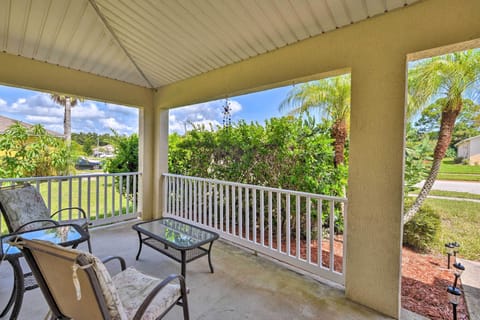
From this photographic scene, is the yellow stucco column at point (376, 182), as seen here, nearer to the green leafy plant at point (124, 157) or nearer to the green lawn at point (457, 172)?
the green lawn at point (457, 172)

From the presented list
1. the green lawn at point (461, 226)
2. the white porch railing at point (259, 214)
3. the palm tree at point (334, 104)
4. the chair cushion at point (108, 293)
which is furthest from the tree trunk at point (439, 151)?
the chair cushion at point (108, 293)

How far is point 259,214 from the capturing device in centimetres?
388

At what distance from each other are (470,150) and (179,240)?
3474 mm

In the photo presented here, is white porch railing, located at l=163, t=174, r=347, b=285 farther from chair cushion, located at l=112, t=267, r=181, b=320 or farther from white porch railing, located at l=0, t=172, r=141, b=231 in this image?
chair cushion, located at l=112, t=267, r=181, b=320

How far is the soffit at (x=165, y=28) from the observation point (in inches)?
83.6

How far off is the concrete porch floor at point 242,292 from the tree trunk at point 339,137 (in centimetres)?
230

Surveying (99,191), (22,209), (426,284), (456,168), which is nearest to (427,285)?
(426,284)

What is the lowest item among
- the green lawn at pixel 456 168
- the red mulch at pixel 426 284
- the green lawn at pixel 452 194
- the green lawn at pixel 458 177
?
the red mulch at pixel 426 284

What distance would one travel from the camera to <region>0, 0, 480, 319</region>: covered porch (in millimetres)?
1923

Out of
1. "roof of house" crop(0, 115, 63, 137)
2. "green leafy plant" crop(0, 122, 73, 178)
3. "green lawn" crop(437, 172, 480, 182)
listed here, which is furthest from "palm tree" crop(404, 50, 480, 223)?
"roof of house" crop(0, 115, 63, 137)

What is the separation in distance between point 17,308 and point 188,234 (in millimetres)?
1475

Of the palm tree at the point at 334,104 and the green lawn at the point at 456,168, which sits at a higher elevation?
the palm tree at the point at 334,104

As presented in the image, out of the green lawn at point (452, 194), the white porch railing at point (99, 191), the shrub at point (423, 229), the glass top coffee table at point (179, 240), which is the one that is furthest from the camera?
the white porch railing at point (99, 191)

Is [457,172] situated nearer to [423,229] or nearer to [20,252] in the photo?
[423,229]
